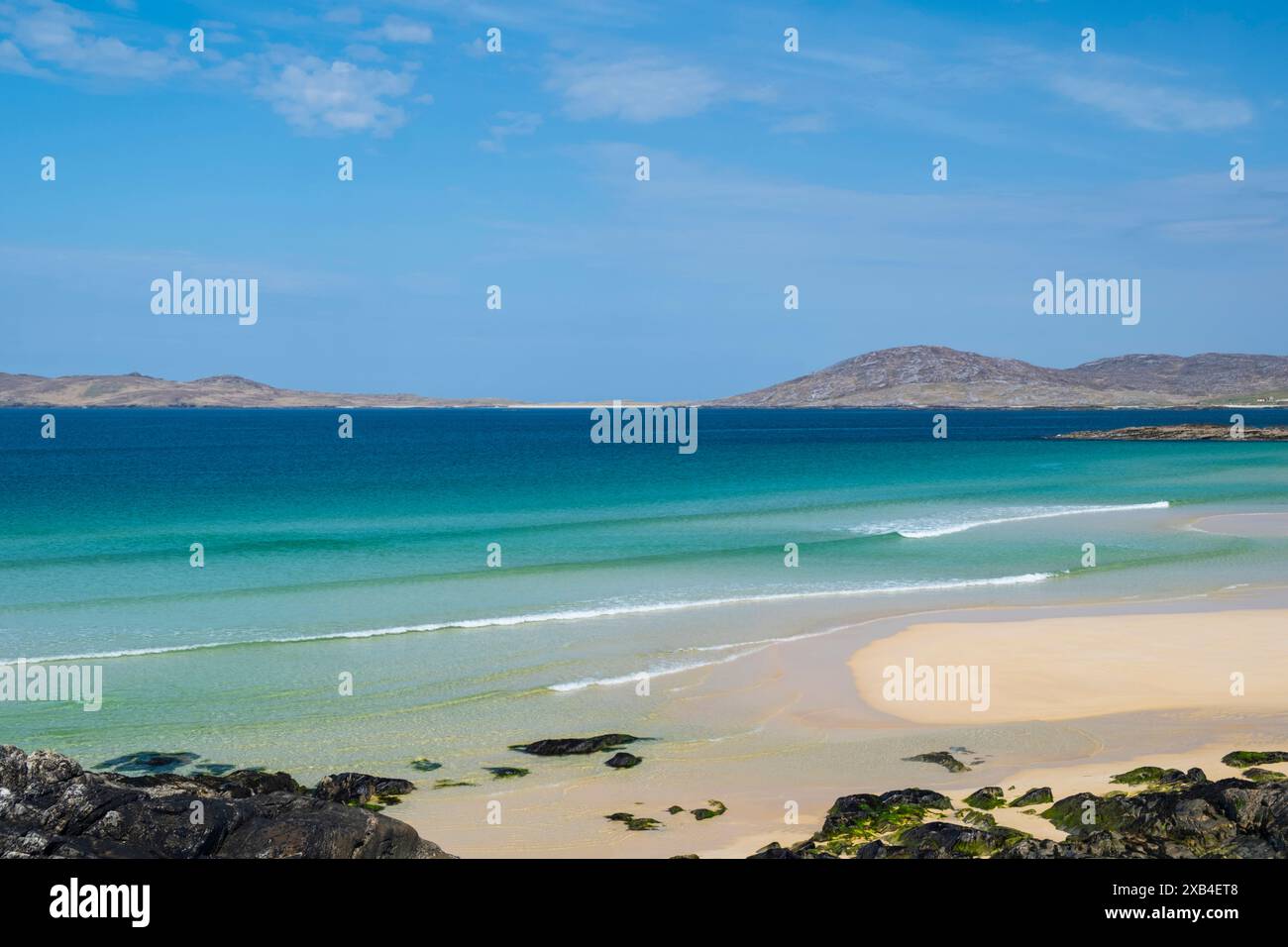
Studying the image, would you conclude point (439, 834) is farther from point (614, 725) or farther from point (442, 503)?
point (442, 503)

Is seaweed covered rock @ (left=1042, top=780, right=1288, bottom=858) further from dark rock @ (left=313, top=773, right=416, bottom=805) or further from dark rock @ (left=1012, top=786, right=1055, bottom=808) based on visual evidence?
dark rock @ (left=313, top=773, right=416, bottom=805)

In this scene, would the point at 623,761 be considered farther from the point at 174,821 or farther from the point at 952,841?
the point at 174,821

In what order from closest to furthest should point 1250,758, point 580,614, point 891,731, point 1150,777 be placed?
point 1150,777, point 1250,758, point 891,731, point 580,614

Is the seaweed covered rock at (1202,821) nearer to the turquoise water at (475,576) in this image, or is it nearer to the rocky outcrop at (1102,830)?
the rocky outcrop at (1102,830)

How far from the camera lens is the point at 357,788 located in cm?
1251

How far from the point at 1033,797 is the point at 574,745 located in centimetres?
612

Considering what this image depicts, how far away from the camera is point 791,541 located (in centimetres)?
3650

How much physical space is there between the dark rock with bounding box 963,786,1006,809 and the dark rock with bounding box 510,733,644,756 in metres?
4.96

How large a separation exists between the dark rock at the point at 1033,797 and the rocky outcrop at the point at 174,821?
6.64 meters

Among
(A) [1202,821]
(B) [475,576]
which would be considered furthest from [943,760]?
(B) [475,576]

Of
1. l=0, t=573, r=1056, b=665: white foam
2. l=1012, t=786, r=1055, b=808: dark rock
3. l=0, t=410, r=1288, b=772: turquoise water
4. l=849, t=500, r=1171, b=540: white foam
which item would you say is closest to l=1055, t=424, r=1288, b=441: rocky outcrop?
l=0, t=410, r=1288, b=772: turquoise water

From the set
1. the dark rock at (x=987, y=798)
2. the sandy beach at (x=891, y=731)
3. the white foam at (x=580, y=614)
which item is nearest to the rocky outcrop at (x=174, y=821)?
the sandy beach at (x=891, y=731)

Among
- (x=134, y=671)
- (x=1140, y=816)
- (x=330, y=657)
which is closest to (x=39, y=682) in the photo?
(x=134, y=671)

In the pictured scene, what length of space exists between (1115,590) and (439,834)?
21.2m
